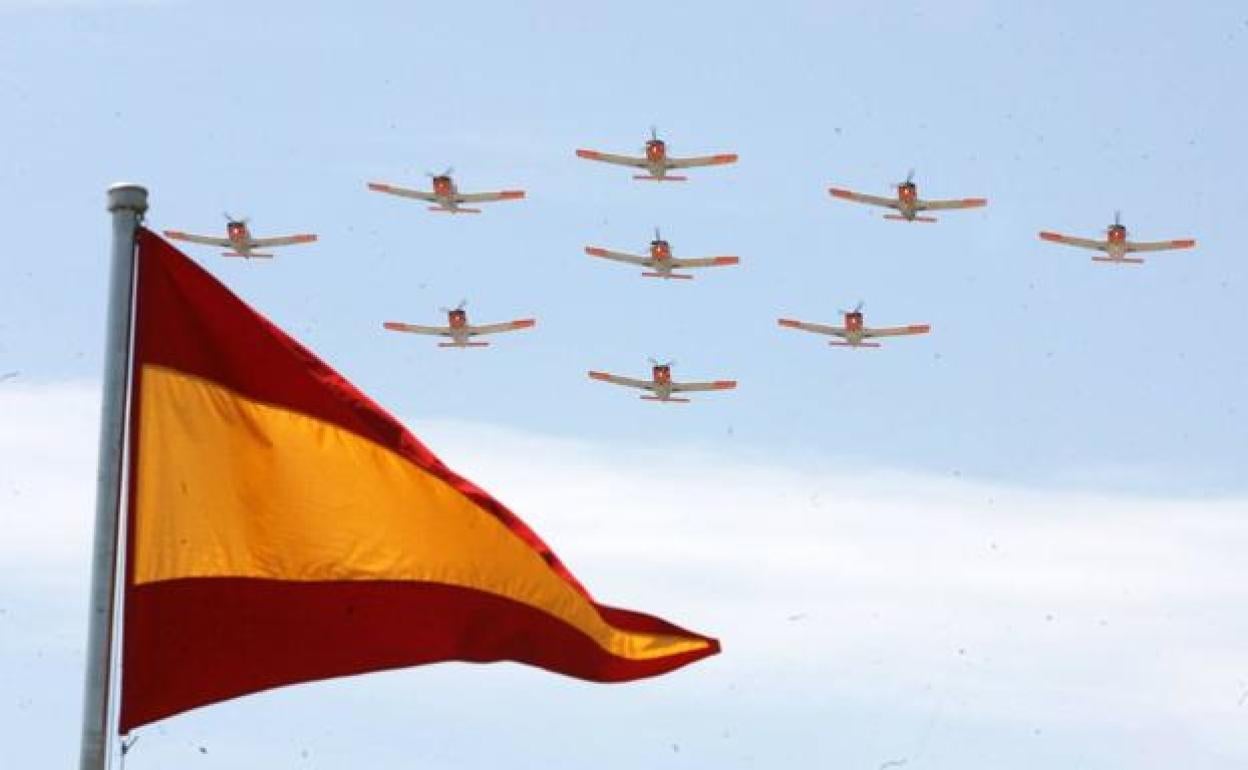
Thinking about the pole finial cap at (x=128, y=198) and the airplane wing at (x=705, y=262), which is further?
the airplane wing at (x=705, y=262)

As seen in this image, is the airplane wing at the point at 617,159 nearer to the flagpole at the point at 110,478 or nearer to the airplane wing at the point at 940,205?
the airplane wing at the point at 940,205

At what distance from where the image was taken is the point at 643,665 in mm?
20766

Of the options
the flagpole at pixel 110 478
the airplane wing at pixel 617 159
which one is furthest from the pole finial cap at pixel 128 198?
the airplane wing at pixel 617 159

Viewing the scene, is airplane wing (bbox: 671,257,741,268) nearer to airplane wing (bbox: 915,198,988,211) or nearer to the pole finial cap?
airplane wing (bbox: 915,198,988,211)

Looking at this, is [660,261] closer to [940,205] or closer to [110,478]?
[940,205]

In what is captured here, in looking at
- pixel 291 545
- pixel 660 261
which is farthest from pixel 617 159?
pixel 291 545

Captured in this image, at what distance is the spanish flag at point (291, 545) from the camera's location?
1939 centimetres

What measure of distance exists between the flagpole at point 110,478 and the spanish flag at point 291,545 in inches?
28.1

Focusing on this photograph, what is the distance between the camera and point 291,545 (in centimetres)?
1989

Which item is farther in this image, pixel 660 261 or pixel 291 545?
pixel 660 261

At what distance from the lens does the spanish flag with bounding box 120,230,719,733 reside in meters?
19.4

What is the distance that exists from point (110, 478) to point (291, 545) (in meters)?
2.33

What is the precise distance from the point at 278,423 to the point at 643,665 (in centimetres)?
326

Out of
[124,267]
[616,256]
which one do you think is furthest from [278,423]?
[616,256]
